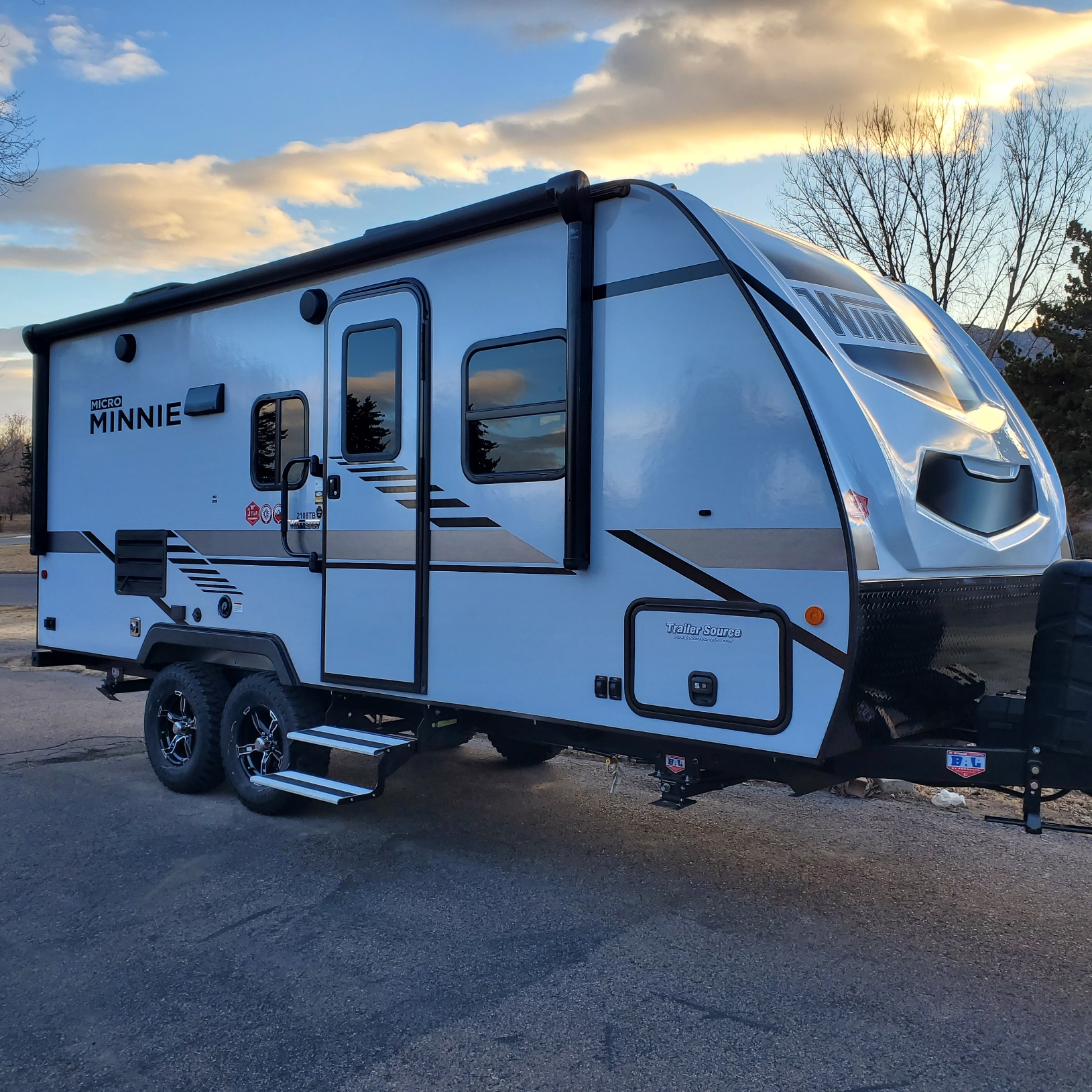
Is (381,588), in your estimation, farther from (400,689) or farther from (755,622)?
(755,622)

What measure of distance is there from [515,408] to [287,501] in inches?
70.9

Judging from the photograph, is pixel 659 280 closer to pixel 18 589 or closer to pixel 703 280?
pixel 703 280

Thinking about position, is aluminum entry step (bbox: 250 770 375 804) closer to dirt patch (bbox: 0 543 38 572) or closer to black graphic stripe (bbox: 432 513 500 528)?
black graphic stripe (bbox: 432 513 500 528)

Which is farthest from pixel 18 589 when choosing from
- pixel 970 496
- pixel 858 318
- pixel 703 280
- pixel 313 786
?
pixel 970 496

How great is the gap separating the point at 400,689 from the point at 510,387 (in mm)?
1666

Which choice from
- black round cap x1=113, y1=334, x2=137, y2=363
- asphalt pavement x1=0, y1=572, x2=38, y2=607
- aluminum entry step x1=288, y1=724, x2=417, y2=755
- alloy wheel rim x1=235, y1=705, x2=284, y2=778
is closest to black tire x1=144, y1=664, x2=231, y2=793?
alloy wheel rim x1=235, y1=705, x2=284, y2=778

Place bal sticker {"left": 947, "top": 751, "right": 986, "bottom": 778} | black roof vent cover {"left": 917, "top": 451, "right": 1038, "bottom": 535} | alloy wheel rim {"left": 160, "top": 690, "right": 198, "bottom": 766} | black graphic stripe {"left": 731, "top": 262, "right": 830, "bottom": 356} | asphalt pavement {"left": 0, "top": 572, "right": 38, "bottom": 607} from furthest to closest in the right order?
asphalt pavement {"left": 0, "top": 572, "right": 38, "bottom": 607}, alloy wheel rim {"left": 160, "top": 690, "right": 198, "bottom": 766}, black roof vent cover {"left": 917, "top": 451, "right": 1038, "bottom": 535}, black graphic stripe {"left": 731, "top": 262, "right": 830, "bottom": 356}, bal sticker {"left": 947, "top": 751, "right": 986, "bottom": 778}

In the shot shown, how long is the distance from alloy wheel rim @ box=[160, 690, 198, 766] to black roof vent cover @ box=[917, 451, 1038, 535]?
4.72 m

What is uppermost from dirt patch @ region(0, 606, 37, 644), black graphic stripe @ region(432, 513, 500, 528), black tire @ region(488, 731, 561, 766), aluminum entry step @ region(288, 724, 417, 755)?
black graphic stripe @ region(432, 513, 500, 528)

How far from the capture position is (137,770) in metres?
7.33

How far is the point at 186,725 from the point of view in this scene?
677 centimetres

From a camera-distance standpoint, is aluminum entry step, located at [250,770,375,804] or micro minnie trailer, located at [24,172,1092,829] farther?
aluminum entry step, located at [250,770,375,804]

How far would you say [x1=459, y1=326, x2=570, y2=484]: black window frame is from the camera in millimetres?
4668

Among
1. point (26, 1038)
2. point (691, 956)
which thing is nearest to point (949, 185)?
point (691, 956)
